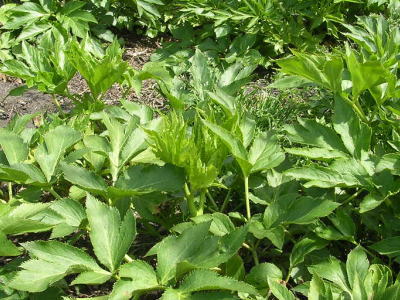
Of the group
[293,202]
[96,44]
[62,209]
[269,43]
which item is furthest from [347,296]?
[96,44]

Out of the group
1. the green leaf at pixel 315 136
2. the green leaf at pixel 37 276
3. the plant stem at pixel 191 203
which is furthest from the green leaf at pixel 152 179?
the green leaf at pixel 315 136

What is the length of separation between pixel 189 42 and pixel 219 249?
2687 mm

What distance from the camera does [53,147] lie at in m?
2.02

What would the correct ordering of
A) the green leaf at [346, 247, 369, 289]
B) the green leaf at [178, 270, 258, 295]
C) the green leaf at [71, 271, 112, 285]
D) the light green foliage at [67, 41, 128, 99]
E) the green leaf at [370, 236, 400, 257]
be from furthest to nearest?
the light green foliage at [67, 41, 128, 99] → the green leaf at [370, 236, 400, 257] → the green leaf at [346, 247, 369, 289] → the green leaf at [71, 271, 112, 285] → the green leaf at [178, 270, 258, 295]

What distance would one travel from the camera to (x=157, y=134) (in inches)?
70.9

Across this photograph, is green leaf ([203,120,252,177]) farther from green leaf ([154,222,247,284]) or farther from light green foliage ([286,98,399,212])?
green leaf ([154,222,247,284])

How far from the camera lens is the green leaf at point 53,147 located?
1973mm

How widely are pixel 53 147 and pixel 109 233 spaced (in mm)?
467

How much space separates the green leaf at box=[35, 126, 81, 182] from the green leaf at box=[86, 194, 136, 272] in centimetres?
30

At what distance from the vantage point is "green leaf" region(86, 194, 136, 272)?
1.68 m

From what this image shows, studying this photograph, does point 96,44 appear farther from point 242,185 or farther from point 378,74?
point 378,74

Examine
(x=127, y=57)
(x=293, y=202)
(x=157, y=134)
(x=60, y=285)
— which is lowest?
(x=127, y=57)

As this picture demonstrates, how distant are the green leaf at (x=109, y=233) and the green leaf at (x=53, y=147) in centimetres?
30

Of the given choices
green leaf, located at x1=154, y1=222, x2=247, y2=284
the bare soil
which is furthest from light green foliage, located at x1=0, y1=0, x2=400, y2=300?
the bare soil
